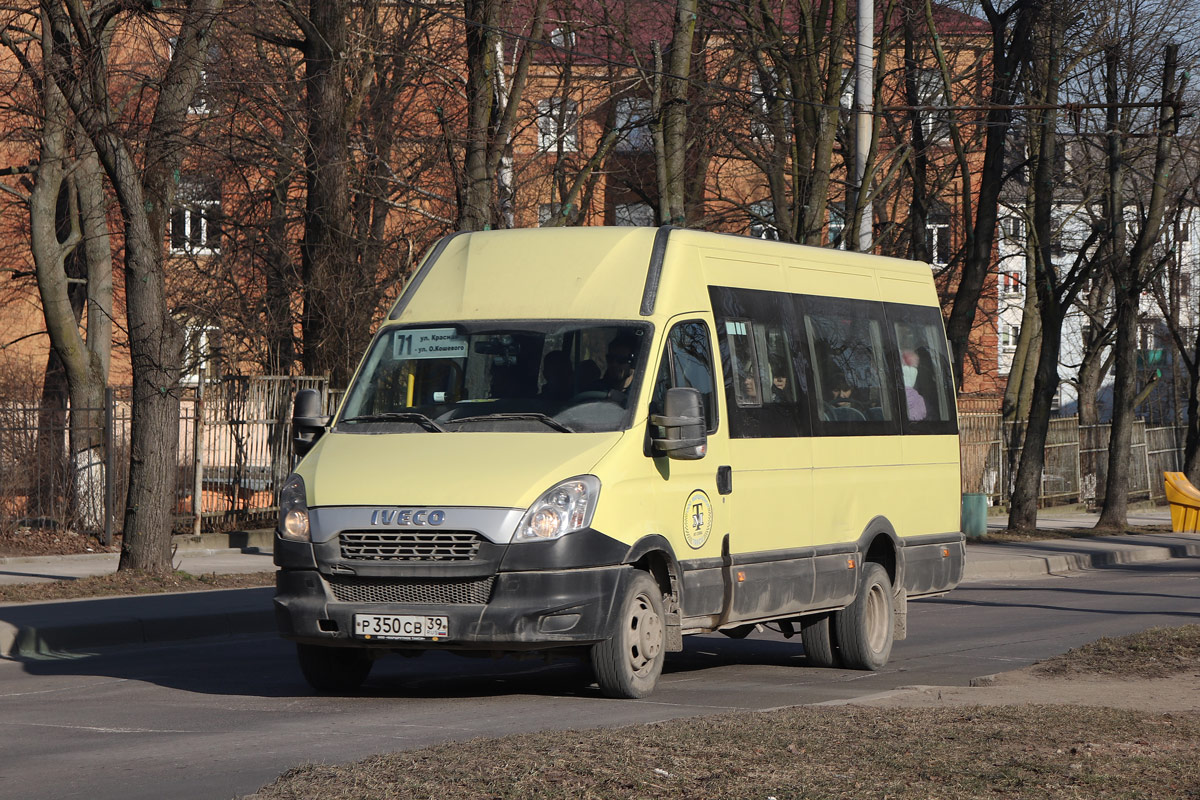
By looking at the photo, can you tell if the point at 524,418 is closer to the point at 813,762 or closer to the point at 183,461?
the point at 813,762

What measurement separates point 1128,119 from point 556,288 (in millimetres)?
22214

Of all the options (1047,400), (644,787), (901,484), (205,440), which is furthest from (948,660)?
(1047,400)

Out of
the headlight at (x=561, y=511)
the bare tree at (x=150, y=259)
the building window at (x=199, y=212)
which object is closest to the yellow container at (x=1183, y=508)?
the building window at (x=199, y=212)

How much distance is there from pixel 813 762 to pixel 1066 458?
107 feet

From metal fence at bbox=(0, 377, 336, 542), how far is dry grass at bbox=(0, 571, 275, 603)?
12.8 feet

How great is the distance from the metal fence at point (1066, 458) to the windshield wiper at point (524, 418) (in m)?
23.6

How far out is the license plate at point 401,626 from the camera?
9.07 m

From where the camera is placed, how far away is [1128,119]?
98.3ft

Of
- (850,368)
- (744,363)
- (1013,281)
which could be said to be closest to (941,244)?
(1013,281)

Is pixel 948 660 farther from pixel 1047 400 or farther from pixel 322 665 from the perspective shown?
pixel 1047 400

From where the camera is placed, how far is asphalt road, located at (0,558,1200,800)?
7.53m

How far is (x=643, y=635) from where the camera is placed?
9633 mm

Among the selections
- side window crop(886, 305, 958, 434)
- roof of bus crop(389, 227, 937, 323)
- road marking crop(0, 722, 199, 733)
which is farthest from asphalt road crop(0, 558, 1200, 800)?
roof of bus crop(389, 227, 937, 323)

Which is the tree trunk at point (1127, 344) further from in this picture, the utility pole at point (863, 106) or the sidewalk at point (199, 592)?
the utility pole at point (863, 106)
